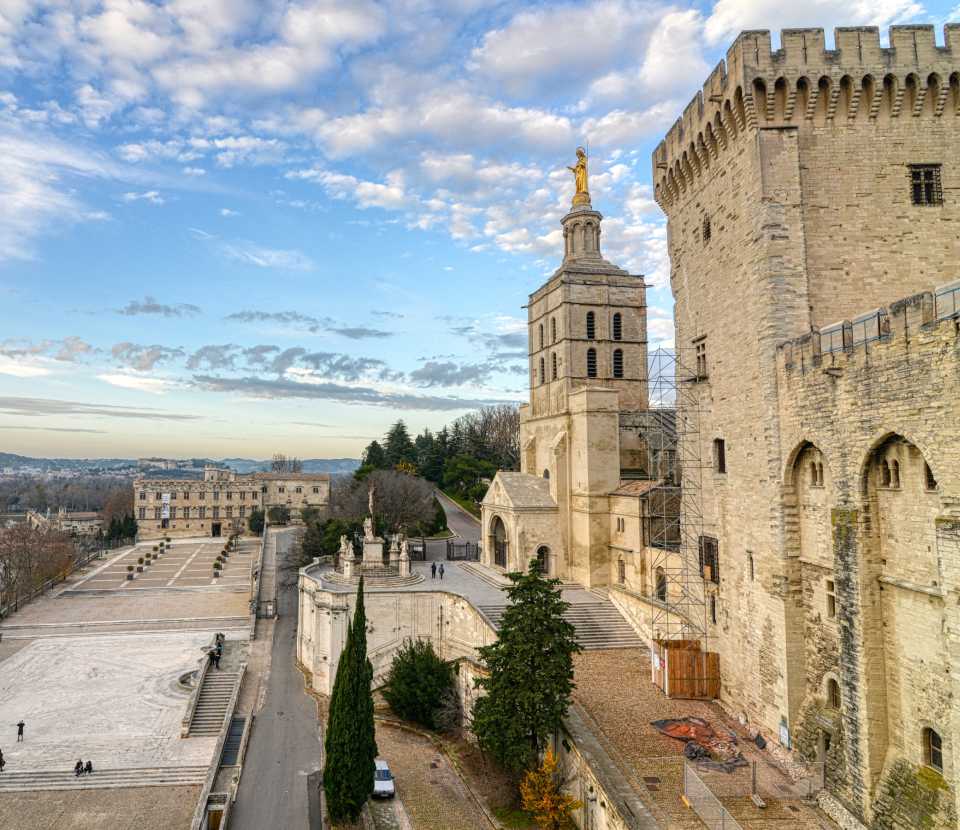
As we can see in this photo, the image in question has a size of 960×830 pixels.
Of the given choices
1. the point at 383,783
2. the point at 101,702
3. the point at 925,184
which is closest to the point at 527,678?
the point at 383,783

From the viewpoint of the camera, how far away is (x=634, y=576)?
2869 centimetres

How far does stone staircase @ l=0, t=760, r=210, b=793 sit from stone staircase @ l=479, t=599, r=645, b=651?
37.6ft

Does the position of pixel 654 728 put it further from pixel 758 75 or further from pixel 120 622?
pixel 120 622

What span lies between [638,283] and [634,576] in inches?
605

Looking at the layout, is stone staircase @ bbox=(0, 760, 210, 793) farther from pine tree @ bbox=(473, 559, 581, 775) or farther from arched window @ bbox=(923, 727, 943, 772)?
arched window @ bbox=(923, 727, 943, 772)

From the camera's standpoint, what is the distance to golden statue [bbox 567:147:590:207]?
3575 centimetres

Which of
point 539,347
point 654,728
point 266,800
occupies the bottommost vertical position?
point 266,800

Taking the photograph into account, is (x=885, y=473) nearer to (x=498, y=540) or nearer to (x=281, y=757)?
(x=281, y=757)

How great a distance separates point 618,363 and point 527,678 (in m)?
21.3

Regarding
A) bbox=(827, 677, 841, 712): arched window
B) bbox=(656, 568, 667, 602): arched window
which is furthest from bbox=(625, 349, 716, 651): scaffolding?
bbox=(827, 677, 841, 712): arched window

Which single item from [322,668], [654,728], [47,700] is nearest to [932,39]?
[654,728]

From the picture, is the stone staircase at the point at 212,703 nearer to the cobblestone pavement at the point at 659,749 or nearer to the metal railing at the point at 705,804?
the cobblestone pavement at the point at 659,749

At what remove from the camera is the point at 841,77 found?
17219mm

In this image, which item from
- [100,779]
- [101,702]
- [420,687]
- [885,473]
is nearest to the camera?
[885,473]
